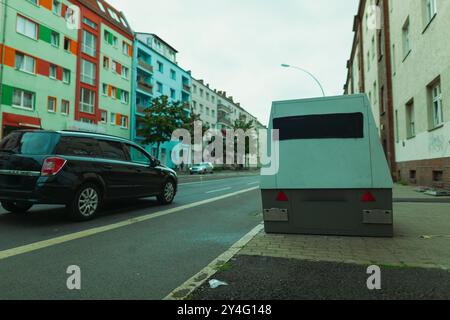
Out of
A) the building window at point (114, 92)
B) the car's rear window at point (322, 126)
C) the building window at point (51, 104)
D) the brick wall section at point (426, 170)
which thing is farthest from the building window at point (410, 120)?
the building window at point (114, 92)

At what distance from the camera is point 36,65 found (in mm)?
26828

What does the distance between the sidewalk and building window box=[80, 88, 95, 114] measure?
30797 millimetres

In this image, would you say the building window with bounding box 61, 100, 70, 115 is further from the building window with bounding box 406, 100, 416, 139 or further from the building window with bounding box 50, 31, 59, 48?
the building window with bounding box 406, 100, 416, 139

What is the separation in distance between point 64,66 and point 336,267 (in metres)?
31.8

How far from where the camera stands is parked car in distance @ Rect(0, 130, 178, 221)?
6.09m

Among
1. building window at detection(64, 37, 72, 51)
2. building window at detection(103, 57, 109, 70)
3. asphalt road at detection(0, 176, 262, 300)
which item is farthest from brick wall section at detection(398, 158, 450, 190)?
building window at detection(103, 57, 109, 70)

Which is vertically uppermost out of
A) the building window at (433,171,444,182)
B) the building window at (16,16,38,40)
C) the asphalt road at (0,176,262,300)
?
the building window at (16,16,38,40)

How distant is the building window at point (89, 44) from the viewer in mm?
33091

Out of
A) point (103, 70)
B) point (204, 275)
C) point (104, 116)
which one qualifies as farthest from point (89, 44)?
point (204, 275)

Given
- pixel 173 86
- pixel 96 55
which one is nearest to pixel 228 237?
pixel 96 55

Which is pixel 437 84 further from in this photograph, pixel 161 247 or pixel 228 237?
pixel 161 247

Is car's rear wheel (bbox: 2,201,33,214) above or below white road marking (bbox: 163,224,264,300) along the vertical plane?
above

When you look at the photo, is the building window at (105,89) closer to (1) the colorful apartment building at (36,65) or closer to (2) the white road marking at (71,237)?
(1) the colorful apartment building at (36,65)

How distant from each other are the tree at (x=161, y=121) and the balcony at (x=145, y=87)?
5900mm
